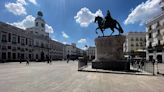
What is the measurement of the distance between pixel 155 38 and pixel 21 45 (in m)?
48.4

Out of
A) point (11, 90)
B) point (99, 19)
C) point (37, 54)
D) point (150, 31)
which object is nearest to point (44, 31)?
point (37, 54)

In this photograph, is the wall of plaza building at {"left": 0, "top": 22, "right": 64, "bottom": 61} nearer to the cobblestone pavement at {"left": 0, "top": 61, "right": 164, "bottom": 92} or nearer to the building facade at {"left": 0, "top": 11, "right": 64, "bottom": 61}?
the building facade at {"left": 0, "top": 11, "right": 64, "bottom": 61}

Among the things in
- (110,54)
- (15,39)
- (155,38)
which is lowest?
(110,54)

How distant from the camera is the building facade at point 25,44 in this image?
5769cm

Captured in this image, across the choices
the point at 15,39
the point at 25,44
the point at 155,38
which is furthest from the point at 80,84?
the point at 25,44

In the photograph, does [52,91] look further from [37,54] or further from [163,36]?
[37,54]

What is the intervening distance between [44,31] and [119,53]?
79582 mm

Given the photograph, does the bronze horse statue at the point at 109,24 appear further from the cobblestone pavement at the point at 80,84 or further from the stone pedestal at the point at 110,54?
the cobblestone pavement at the point at 80,84

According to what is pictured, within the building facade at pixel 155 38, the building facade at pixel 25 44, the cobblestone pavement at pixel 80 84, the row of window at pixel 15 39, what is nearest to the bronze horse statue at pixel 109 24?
the cobblestone pavement at pixel 80 84

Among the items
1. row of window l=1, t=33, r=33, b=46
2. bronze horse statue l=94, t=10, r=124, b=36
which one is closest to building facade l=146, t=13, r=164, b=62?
bronze horse statue l=94, t=10, r=124, b=36

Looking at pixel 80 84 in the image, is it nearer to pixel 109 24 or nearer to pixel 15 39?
pixel 109 24

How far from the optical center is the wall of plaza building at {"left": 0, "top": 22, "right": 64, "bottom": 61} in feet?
188

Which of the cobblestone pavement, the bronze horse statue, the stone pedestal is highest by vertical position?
the bronze horse statue

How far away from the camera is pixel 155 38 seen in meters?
54.1
